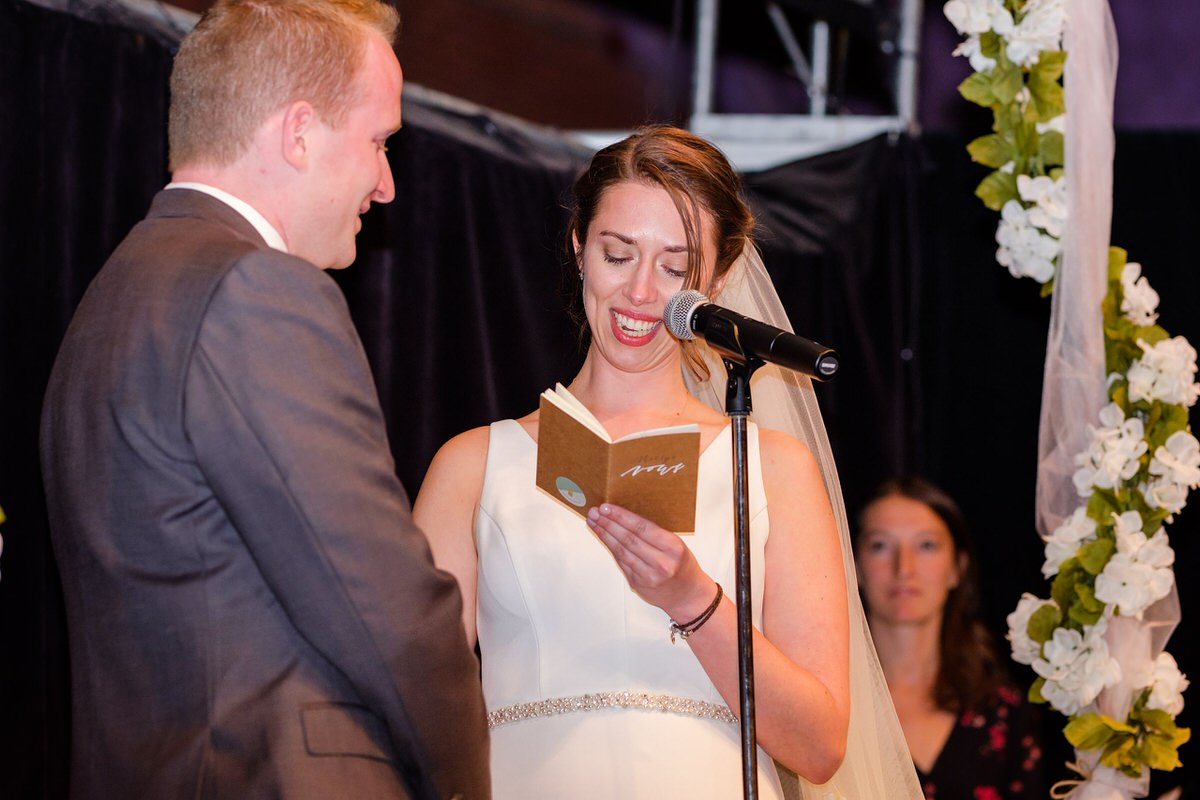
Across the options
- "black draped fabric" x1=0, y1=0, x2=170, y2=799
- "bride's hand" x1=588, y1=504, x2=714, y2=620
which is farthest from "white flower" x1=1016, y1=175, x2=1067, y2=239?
"black draped fabric" x1=0, y1=0, x2=170, y2=799

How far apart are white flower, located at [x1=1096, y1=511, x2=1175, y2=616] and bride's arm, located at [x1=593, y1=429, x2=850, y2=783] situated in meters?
1.18

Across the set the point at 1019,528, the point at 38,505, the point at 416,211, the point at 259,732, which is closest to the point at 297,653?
the point at 259,732

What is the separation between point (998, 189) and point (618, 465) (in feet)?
6.63

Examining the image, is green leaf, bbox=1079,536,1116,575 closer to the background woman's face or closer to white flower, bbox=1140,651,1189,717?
white flower, bbox=1140,651,1189,717

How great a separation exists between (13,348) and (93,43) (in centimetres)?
69

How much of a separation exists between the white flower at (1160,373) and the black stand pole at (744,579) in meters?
1.79

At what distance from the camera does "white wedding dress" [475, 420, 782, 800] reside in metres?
2.50

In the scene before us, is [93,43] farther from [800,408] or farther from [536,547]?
[800,408]

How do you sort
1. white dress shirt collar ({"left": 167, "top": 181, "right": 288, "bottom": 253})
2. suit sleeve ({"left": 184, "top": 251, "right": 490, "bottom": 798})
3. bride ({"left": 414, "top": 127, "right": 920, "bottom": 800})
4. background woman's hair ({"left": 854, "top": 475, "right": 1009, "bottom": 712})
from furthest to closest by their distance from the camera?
background woman's hair ({"left": 854, "top": 475, "right": 1009, "bottom": 712}) → bride ({"left": 414, "top": 127, "right": 920, "bottom": 800}) → white dress shirt collar ({"left": 167, "top": 181, "right": 288, "bottom": 253}) → suit sleeve ({"left": 184, "top": 251, "right": 490, "bottom": 798})

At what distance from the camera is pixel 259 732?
178 cm

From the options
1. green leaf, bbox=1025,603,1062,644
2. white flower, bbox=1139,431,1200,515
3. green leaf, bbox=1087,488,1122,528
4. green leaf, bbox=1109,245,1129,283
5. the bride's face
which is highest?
green leaf, bbox=1109,245,1129,283

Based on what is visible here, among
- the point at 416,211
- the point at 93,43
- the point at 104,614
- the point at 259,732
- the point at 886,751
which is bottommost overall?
the point at 886,751

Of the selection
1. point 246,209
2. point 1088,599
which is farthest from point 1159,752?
point 246,209

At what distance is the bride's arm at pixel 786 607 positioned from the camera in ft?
7.22
